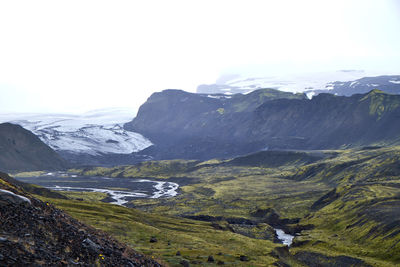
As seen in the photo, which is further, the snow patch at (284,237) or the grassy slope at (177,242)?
the snow patch at (284,237)

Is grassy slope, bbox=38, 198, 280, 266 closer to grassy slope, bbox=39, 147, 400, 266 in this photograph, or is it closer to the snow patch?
grassy slope, bbox=39, 147, 400, 266

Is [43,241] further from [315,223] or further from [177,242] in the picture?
[315,223]

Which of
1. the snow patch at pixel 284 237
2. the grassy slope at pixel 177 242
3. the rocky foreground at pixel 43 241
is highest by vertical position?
the rocky foreground at pixel 43 241

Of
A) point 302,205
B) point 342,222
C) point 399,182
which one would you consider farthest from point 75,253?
point 399,182

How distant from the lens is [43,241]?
948 inches

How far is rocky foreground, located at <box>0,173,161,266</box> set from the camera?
2120 cm

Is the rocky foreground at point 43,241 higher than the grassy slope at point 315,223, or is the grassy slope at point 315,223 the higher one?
the rocky foreground at point 43,241

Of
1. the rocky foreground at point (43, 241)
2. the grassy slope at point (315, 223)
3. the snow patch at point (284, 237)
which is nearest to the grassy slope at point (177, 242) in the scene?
the grassy slope at point (315, 223)

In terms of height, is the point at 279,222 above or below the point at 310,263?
below

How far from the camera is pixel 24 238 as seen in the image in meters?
22.9

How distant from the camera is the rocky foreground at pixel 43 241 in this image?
21203 mm

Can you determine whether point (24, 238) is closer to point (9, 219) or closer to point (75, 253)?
point (9, 219)

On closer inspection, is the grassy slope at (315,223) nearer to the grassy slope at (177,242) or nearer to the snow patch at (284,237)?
the grassy slope at (177,242)

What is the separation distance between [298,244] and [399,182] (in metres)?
93.0
